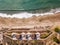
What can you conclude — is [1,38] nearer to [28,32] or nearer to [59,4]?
[28,32]

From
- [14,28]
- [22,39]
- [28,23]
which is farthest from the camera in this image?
[28,23]

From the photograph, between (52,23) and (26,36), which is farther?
(52,23)

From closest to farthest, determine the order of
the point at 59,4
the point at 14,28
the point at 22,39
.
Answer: the point at 22,39 < the point at 14,28 < the point at 59,4

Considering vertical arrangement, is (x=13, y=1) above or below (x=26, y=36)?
above

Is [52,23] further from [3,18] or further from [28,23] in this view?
[3,18]

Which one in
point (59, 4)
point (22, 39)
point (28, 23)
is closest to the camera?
point (22, 39)

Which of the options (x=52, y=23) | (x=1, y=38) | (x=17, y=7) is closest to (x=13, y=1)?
(x=17, y=7)

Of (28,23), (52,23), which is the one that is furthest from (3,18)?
(52,23)
